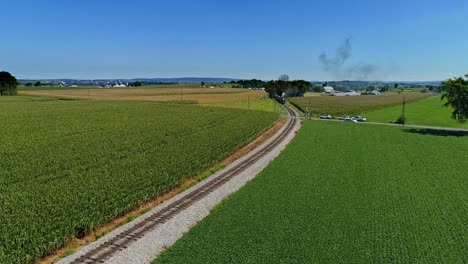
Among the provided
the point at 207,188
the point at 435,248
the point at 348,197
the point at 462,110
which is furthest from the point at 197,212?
the point at 462,110

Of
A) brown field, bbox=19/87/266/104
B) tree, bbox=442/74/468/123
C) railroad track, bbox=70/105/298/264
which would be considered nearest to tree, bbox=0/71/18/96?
brown field, bbox=19/87/266/104

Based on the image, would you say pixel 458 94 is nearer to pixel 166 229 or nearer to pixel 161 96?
pixel 166 229

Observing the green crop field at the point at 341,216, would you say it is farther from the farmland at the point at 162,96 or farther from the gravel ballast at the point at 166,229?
the farmland at the point at 162,96

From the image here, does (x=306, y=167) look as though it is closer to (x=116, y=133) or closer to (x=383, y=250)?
(x=383, y=250)

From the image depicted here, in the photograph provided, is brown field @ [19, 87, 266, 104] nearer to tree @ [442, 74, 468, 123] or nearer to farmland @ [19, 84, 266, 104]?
farmland @ [19, 84, 266, 104]

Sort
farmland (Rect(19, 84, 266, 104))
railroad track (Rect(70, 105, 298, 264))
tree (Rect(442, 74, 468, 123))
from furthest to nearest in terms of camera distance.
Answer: farmland (Rect(19, 84, 266, 104)) → tree (Rect(442, 74, 468, 123)) → railroad track (Rect(70, 105, 298, 264))

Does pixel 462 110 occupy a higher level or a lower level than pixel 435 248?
higher
